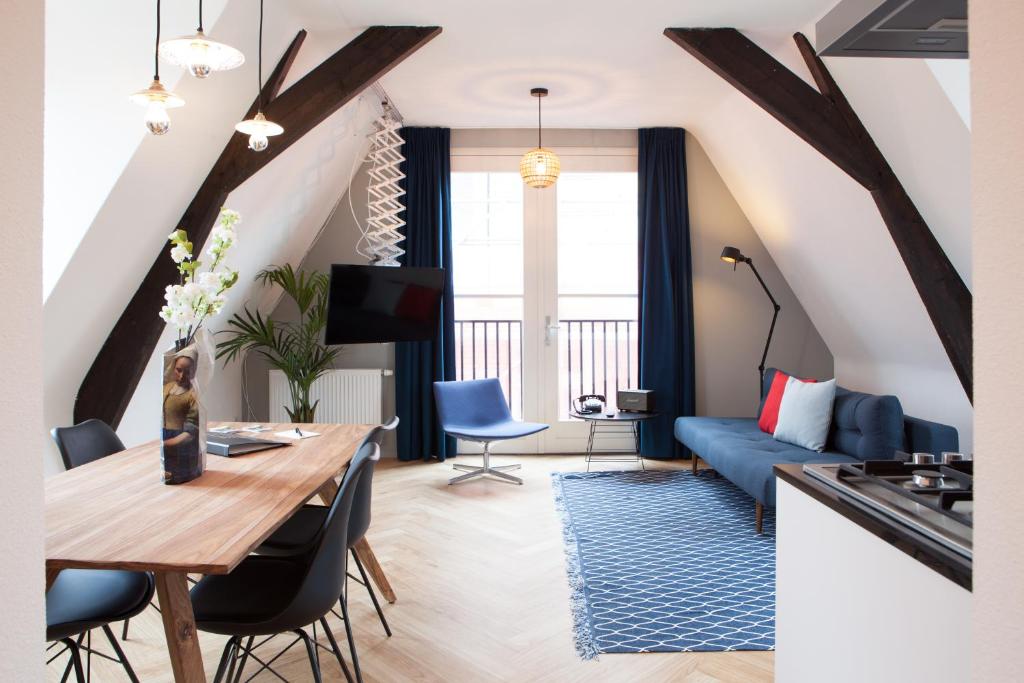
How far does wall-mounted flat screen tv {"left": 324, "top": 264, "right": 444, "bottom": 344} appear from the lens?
16.3 ft

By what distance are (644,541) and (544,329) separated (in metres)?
2.55

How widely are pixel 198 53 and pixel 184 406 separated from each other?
1.06 m

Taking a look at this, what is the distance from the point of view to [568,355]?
20.9 feet

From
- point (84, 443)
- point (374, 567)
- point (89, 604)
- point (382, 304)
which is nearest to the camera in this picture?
point (89, 604)

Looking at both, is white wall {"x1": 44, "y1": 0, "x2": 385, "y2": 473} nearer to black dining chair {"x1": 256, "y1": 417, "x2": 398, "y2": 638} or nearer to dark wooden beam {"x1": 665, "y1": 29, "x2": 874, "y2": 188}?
black dining chair {"x1": 256, "y1": 417, "x2": 398, "y2": 638}

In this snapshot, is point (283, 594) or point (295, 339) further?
point (295, 339)

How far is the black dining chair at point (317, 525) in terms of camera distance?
231cm

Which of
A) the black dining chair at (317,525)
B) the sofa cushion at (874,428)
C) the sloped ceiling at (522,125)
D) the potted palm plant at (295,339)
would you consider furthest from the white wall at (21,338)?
the potted palm plant at (295,339)

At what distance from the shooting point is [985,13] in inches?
32.8

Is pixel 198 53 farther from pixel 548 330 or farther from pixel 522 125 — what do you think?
pixel 548 330

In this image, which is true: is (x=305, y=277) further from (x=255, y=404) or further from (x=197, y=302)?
(x=197, y=302)

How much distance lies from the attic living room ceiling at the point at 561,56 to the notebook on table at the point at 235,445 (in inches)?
84.0

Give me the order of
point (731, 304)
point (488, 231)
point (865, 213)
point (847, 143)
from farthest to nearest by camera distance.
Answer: point (488, 231), point (731, 304), point (865, 213), point (847, 143)

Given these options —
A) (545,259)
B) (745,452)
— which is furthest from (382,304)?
(745,452)
